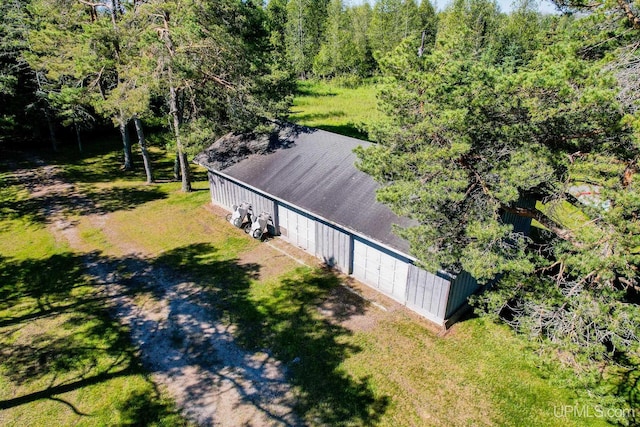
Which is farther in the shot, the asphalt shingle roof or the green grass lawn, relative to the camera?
the asphalt shingle roof

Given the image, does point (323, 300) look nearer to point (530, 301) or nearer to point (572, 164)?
point (530, 301)

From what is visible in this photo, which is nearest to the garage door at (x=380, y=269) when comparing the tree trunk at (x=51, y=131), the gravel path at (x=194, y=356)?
the gravel path at (x=194, y=356)

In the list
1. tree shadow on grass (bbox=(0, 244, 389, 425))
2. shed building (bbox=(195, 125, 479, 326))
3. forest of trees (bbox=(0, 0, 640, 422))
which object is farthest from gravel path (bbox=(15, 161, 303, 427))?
forest of trees (bbox=(0, 0, 640, 422))

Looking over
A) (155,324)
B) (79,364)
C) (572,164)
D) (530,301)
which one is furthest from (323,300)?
(572,164)

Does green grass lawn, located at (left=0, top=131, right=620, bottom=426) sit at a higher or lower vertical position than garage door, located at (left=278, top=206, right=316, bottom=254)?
lower

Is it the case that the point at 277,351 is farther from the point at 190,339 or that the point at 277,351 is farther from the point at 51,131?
the point at 51,131

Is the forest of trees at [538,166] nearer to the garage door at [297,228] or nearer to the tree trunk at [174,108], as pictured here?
the garage door at [297,228]

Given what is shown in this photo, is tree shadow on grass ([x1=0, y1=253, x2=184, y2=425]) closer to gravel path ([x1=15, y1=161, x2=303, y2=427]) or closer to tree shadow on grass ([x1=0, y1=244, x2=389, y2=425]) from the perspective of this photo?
tree shadow on grass ([x1=0, y1=244, x2=389, y2=425])
